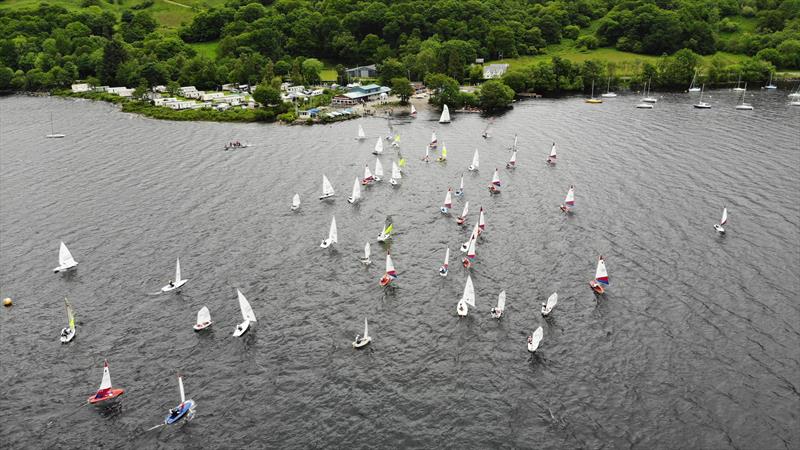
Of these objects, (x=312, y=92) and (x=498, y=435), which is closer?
(x=498, y=435)

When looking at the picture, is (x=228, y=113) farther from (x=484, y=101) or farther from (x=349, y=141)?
(x=484, y=101)

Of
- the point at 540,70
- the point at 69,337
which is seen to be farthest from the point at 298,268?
the point at 540,70

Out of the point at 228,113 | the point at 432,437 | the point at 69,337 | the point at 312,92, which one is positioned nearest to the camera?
the point at 432,437

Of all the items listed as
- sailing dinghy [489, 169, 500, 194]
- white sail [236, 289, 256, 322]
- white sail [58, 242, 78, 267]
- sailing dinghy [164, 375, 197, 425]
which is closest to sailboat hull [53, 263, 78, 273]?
white sail [58, 242, 78, 267]

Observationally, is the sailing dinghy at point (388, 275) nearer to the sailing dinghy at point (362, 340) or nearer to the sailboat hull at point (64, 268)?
the sailing dinghy at point (362, 340)

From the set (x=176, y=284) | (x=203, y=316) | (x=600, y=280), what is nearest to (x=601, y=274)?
(x=600, y=280)

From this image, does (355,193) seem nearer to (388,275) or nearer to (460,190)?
(460,190)

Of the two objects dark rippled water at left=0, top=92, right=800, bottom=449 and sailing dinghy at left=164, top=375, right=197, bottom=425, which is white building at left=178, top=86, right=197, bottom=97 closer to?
dark rippled water at left=0, top=92, right=800, bottom=449

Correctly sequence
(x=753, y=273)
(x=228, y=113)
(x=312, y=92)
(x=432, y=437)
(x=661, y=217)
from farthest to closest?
1. (x=312, y=92)
2. (x=228, y=113)
3. (x=661, y=217)
4. (x=753, y=273)
5. (x=432, y=437)
